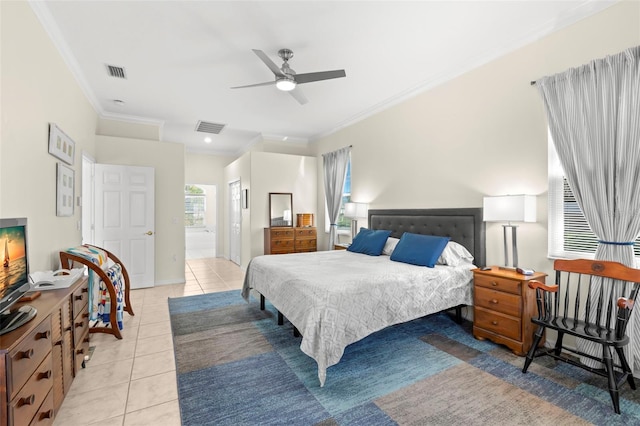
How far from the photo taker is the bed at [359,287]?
2.31 metres

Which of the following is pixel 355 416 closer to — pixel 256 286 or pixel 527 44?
pixel 256 286

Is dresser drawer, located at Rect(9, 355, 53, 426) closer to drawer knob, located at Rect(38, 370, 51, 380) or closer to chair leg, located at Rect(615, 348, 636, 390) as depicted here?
drawer knob, located at Rect(38, 370, 51, 380)

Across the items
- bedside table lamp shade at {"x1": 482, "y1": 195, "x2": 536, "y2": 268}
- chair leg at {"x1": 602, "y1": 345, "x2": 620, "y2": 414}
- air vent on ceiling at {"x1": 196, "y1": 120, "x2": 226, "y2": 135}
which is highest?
air vent on ceiling at {"x1": 196, "y1": 120, "x2": 226, "y2": 135}

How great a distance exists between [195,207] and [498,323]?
30.6 ft

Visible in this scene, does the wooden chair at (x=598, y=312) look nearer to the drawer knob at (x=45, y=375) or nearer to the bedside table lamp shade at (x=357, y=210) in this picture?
the bedside table lamp shade at (x=357, y=210)

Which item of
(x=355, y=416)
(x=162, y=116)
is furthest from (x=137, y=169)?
(x=355, y=416)

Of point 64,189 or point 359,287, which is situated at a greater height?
point 64,189

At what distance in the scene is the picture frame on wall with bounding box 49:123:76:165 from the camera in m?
2.79

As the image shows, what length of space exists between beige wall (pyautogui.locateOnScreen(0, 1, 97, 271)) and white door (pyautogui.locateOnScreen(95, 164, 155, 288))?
4.76ft

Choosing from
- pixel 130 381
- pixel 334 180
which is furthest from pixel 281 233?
pixel 130 381

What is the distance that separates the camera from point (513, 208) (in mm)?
2814

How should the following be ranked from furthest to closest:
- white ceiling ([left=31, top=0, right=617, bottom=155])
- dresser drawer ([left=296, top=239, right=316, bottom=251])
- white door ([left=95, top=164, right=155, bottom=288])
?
dresser drawer ([left=296, top=239, right=316, bottom=251]) < white door ([left=95, top=164, right=155, bottom=288]) < white ceiling ([left=31, top=0, right=617, bottom=155])

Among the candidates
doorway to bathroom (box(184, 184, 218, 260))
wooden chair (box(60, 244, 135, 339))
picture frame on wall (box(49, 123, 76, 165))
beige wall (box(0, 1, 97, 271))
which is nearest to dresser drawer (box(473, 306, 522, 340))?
wooden chair (box(60, 244, 135, 339))

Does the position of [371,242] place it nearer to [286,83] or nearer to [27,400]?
[286,83]
